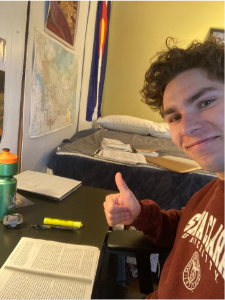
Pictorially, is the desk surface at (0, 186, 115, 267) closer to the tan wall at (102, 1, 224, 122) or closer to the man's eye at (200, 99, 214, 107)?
the man's eye at (200, 99, 214, 107)

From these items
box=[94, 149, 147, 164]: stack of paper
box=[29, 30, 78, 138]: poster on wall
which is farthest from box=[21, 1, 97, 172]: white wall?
box=[94, 149, 147, 164]: stack of paper

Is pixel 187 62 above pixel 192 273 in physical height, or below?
above

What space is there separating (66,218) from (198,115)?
53cm

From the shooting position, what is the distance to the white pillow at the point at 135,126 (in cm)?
274

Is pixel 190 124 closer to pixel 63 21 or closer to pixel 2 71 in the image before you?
pixel 2 71

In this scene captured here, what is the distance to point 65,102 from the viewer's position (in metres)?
1.79

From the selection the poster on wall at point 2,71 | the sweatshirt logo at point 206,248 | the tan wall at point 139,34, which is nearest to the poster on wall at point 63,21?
the poster on wall at point 2,71

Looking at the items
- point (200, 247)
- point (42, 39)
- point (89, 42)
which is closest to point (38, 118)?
point (42, 39)

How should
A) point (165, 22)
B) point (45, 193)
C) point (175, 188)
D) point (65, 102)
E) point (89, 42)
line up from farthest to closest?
point (165, 22)
point (89, 42)
point (65, 102)
point (175, 188)
point (45, 193)

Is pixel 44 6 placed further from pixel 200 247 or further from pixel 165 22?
pixel 165 22

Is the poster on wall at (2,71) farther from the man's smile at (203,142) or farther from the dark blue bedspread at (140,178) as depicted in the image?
the man's smile at (203,142)

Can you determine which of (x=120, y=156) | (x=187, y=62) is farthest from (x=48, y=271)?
(x=120, y=156)

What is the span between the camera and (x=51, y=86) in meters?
1.48

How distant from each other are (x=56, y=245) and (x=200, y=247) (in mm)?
379
